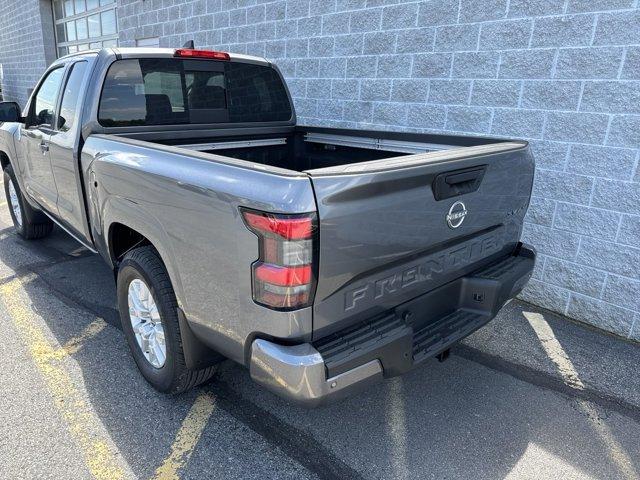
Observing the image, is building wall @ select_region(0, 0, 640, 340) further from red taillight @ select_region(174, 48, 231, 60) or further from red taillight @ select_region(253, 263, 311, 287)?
red taillight @ select_region(253, 263, 311, 287)

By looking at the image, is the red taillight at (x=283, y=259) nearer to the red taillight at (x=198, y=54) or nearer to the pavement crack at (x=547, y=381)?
the pavement crack at (x=547, y=381)

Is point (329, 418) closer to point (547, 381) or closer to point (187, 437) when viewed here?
point (187, 437)

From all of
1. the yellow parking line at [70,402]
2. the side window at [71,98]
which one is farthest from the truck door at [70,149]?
the yellow parking line at [70,402]

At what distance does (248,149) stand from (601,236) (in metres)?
2.89

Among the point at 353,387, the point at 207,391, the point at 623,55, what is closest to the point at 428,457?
the point at 353,387

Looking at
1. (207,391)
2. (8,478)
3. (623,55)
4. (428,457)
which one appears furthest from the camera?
(623,55)

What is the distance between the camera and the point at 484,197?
2.55 metres

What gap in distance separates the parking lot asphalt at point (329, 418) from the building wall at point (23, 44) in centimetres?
1437

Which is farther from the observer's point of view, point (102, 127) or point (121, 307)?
point (102, 127)

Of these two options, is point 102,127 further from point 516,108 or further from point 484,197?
point 516,108

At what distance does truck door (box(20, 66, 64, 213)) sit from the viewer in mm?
3971

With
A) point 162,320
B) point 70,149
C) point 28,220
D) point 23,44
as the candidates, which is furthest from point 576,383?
point 23,44

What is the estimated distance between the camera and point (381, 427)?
2.70 metres

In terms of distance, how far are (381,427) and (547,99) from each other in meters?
2.93
